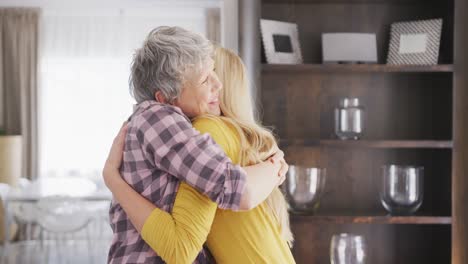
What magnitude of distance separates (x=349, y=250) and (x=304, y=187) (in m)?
0.30

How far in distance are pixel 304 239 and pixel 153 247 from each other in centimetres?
169

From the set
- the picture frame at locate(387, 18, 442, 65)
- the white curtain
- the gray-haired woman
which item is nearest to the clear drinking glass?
the picture frame at locate(387, 18, 442, 65)

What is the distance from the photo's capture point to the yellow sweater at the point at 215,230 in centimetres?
129

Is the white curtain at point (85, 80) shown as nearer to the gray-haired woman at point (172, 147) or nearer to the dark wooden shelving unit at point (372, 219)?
the dark wooden shelving unit at point (372, 219)

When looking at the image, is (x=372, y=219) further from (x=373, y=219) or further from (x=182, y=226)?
(x=182, y=226)

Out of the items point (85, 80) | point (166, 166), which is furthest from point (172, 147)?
point (85, 80)

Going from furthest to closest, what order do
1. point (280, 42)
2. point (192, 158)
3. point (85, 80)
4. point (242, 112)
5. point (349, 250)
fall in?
1. point (85, 80)
2. point (280, 42)
3. point (349, 250)
4. point (242, 112)
5. point (192, 158)

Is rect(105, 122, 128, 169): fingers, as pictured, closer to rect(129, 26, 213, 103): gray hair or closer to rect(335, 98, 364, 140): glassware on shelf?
rect(129, 26, 213, 103): gray hair

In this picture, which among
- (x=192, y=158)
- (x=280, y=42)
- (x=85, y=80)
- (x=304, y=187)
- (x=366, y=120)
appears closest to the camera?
(x=192, y=158)

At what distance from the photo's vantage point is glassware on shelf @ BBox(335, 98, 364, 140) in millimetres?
2760

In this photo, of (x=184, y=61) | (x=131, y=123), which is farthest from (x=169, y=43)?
(x=131, y=123)

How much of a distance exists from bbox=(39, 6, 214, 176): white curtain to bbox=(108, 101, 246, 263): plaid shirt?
6.70m

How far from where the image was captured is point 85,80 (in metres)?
8.07

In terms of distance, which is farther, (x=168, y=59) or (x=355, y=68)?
(x=355, y=68)
